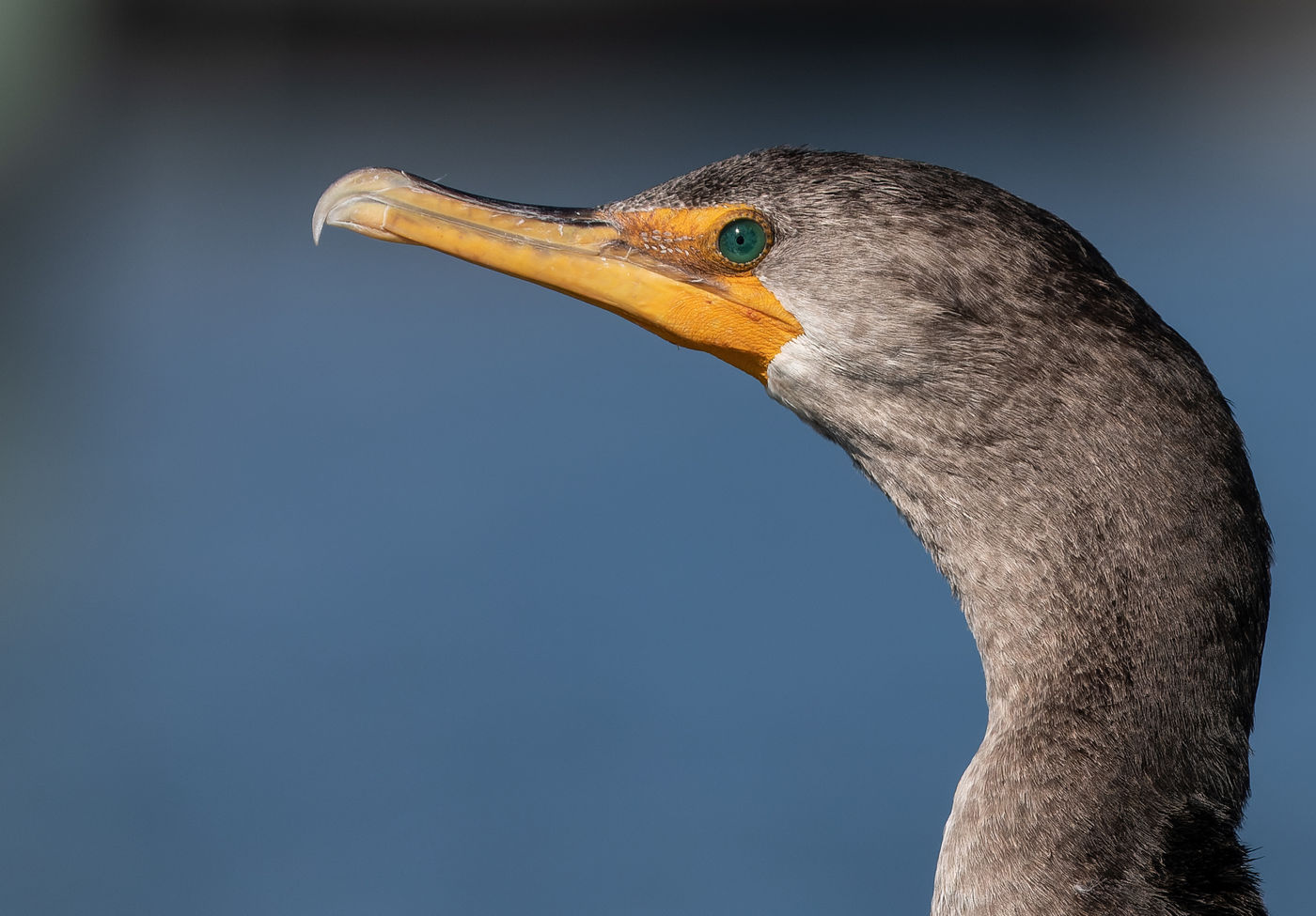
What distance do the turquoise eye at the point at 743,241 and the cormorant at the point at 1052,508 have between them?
0.17 feet

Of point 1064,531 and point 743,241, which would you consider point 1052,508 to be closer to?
point 1064,531

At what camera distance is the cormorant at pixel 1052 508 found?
239 centimetres

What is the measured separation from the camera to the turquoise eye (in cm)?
275

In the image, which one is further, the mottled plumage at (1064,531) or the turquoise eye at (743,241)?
the turquoise eye at (743,241)

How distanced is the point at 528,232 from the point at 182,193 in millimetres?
12402

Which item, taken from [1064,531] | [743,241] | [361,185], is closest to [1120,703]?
[1064,531]

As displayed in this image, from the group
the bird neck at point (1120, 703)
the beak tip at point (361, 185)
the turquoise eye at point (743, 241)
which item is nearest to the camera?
the bird neck at point (1120, 703)

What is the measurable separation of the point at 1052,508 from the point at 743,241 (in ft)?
2.53

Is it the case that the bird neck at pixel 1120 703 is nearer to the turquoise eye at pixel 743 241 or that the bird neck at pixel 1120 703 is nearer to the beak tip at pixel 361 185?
the turquoise eye at pixel 743 241

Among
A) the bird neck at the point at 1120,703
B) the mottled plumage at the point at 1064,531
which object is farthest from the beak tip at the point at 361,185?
the bird neck at the point at 1120,703

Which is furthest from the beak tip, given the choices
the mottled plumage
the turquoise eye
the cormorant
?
the mottled plumage

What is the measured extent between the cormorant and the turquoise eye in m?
0.05

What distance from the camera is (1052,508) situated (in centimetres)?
246

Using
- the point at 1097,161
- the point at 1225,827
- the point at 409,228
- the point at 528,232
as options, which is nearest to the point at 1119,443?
the point at 1225,827
